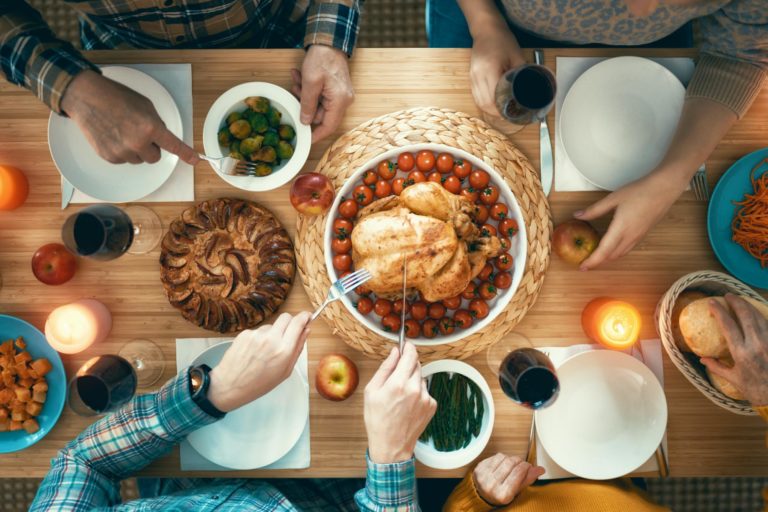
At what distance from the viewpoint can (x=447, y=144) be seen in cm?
121

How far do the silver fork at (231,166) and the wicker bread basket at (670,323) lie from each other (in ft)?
3.06

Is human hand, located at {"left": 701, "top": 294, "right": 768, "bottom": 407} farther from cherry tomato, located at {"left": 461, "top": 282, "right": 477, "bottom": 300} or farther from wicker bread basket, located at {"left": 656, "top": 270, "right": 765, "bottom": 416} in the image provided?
cherry tomato, located at {"left": 461, "top": 282, "right": 477, "bottom": 300}

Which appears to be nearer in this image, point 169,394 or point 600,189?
point 169,394

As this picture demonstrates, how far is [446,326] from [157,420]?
2.13 ft

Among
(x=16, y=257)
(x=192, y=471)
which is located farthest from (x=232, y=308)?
(x=16, y=257)

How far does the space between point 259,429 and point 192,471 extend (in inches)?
7.5

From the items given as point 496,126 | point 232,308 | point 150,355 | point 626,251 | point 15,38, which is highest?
point 15,38

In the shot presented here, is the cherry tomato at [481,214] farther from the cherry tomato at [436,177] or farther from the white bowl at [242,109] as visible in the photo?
the white bowl at [242,109]

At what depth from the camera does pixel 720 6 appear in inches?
43.4

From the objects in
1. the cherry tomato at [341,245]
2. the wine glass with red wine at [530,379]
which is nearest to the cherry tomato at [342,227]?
the cherry tomato at [341,245]

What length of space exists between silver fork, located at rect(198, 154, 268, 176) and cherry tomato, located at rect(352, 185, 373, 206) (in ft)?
0.74

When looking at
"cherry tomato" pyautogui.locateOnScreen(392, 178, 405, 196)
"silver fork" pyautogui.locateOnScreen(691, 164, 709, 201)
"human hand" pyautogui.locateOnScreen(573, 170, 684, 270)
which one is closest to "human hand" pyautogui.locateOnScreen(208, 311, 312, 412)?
"cherry tomato" pyautogui.locateOnScreen(392, 178, 405, 196)

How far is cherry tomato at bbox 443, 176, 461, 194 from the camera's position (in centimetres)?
119

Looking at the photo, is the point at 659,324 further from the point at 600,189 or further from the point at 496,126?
the point at 496,126
